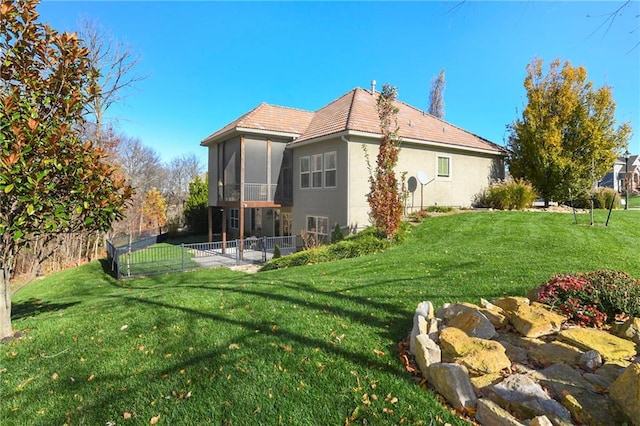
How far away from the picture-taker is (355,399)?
2.75 m

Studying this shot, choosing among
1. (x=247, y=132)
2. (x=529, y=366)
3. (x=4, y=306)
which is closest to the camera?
(x=529, y=366)

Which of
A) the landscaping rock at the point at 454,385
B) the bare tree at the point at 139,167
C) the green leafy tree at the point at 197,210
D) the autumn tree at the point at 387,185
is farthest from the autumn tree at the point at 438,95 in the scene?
the landscaping rock at the point at 454,385

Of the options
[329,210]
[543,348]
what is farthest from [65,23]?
[543,348]

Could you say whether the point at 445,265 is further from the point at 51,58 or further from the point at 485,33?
the point at 51,58

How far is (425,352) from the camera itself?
306 cm

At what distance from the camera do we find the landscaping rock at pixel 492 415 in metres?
2.21

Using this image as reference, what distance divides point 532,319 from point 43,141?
652 cm

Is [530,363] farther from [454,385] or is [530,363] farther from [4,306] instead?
[4,306]

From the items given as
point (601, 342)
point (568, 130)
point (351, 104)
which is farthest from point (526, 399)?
point (568, 130)

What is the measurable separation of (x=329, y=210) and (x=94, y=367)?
11164mm

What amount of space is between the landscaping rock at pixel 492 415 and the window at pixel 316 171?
41.8 ft

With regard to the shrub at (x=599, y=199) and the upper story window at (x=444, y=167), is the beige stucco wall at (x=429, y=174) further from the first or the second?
the shrub at (x=599, y=199)

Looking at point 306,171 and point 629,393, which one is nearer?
point 629,393

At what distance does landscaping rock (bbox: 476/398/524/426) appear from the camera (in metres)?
2.21
